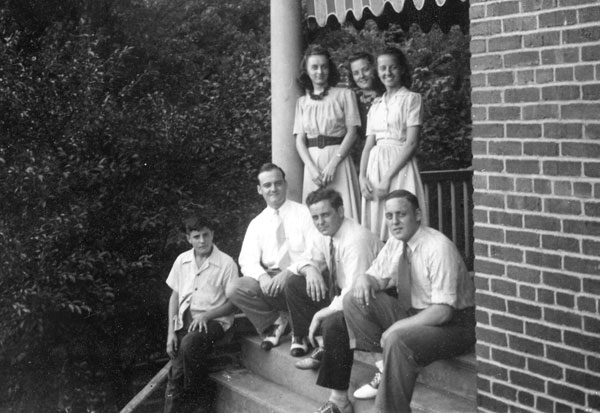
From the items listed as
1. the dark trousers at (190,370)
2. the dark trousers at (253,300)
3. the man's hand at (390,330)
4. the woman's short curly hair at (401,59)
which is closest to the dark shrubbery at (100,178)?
the dark trousers at (190,370)

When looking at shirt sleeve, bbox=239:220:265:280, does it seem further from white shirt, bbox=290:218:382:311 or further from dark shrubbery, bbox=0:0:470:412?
dark shrubbery, bbox=0:0:470:412

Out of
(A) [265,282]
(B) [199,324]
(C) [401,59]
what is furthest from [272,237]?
(C) [401,59]

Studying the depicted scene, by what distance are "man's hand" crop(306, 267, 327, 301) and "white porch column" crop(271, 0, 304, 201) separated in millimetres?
1219

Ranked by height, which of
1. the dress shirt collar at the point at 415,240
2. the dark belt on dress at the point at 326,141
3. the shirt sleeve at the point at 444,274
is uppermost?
the dark belt on dress at the point at 326,141

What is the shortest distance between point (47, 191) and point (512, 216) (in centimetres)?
450

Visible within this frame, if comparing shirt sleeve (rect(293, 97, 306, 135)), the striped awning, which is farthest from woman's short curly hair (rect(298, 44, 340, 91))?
the striped awning

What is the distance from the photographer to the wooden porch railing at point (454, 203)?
8.25m

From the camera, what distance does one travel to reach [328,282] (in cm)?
615

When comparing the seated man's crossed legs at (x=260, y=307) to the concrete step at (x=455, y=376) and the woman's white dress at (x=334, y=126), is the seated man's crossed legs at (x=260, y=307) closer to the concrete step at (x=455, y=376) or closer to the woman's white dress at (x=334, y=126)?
the woman's white dress at (x=334, y=126)

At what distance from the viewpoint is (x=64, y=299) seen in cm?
741

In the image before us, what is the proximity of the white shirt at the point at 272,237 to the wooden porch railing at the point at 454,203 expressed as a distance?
1908mm

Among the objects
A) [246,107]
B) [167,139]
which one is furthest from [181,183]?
[246,107]

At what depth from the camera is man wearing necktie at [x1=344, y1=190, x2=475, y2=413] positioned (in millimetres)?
4895

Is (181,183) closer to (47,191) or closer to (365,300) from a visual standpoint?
(47,191)
